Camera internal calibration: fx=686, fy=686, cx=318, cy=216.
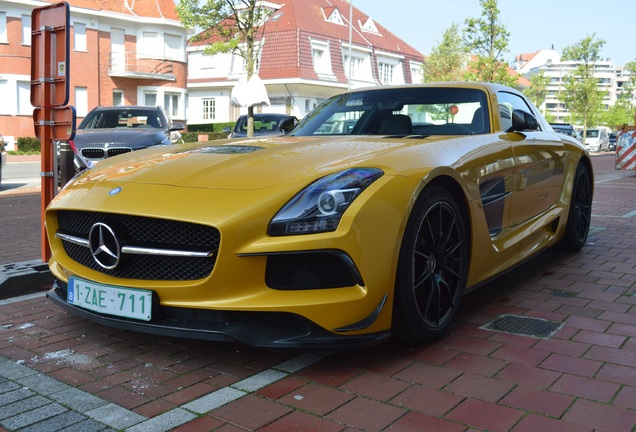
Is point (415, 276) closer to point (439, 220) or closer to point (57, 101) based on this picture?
point (439, 220)

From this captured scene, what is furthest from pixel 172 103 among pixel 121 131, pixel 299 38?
pixel 121 131

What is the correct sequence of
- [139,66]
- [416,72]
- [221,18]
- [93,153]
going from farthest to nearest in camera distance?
[416,72] → [139,66] → [221,18] → [93,153]

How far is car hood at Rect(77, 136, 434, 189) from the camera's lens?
10.4 feet

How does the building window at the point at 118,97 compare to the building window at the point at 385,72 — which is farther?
the building window at the point at 385,72

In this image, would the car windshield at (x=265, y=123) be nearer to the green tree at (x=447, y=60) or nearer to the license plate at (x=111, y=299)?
the license plate at (x=111, y=299)

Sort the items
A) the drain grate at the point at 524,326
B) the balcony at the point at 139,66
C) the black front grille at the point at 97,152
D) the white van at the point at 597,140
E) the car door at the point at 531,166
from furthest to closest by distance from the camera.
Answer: the white van at the point at 597,140, the balcony at the point at 139,66, the black front grille at the point at 97,152, the car door at the point at 531,166, the drain grate at the point at 524,326

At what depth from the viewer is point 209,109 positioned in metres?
45.3

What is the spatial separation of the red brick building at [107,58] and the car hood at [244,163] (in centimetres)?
2872

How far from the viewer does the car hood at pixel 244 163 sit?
10.4 ft

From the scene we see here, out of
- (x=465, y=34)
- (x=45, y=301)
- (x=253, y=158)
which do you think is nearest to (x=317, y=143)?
(x=253, y=158)

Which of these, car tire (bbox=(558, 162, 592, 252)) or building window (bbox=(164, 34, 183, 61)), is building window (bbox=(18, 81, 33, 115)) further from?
car tire (bbox=(558, 162, 592, 252))

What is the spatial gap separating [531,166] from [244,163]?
214 cm

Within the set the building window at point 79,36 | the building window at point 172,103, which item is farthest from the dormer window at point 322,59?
the building window at point 79,36

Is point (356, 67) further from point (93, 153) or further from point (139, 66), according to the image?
point (93, 153)
